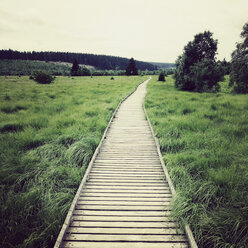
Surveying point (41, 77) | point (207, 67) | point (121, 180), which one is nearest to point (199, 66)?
point (207, 67)

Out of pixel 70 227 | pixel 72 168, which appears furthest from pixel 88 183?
pixel 70 227

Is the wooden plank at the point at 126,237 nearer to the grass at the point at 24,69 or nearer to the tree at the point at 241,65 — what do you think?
the tree at the point at 241,65

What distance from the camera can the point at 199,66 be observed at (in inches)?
781

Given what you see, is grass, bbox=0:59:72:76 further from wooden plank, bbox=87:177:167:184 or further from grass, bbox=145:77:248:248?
wooden plank, bbox=87:177:167:184

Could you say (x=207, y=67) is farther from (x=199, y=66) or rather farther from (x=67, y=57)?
(x=67, y=57)

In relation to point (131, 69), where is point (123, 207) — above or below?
below

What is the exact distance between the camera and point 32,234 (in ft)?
7.97

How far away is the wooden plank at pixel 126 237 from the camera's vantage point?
237 centimetres

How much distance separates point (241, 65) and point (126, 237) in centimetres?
2056

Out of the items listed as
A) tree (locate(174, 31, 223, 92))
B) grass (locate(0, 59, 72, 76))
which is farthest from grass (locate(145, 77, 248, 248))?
grass (locate(0, 59, 72, 76))

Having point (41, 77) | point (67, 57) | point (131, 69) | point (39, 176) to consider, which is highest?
point (67, 57)

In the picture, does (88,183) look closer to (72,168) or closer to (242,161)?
(72,168)

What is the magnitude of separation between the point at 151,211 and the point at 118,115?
6.77 metres

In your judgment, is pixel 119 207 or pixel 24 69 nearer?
pixel 119 207
